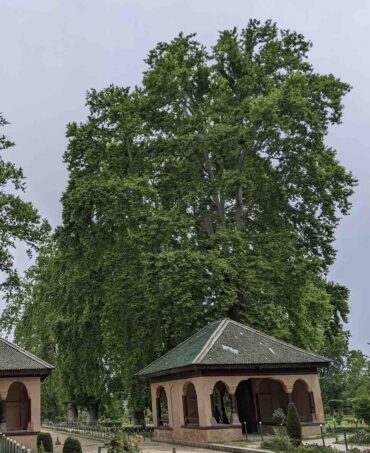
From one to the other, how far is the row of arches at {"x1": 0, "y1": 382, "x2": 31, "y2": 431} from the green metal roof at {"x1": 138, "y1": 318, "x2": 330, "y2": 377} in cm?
691

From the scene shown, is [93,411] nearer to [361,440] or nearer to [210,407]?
[210,407]

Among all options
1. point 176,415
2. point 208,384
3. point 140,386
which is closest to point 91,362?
point 140,386

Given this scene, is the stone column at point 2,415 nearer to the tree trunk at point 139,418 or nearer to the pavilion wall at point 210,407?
the pavilion wall at point 210,407

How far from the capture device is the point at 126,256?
3219 cm

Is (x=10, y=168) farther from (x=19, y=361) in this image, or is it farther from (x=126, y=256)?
(x=19, y=361)

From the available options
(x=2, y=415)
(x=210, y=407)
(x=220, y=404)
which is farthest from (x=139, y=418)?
(x=210, y=407)

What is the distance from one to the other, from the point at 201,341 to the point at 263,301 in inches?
247

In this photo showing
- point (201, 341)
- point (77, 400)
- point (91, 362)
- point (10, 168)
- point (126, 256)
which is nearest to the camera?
point (201, 341)

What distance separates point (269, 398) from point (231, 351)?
495cm

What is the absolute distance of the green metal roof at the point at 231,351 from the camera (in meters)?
24.0

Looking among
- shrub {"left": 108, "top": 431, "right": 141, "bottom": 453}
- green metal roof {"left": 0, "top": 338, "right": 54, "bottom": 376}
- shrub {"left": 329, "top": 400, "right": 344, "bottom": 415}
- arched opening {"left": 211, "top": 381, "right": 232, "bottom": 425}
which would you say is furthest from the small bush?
shrub {"left": 329, "top": 400, "right": 344, "bottom": 415}

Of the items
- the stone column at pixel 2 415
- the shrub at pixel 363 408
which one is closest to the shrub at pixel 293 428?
the shrub at pixel 363 408

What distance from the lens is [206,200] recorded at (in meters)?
32.9

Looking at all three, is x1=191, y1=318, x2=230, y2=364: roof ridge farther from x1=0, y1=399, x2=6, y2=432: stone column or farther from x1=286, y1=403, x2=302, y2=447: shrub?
x1=0, y1=399, x2=6, y2=432: stone column
